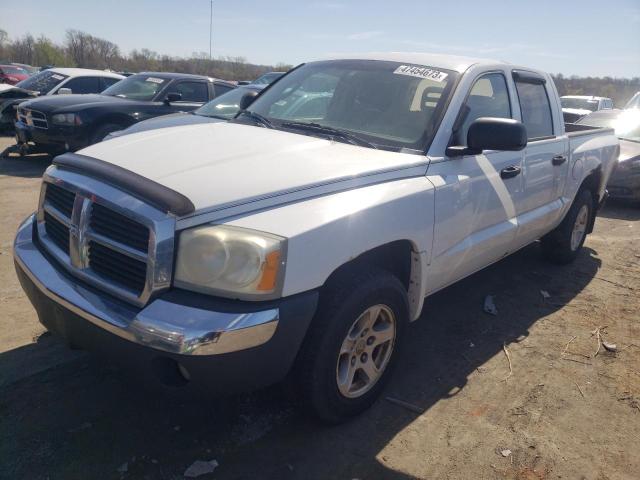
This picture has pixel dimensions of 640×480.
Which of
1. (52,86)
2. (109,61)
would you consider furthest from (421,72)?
(109,61)

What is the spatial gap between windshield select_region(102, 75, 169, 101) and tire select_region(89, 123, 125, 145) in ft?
2.56

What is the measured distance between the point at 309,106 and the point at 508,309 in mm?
2318

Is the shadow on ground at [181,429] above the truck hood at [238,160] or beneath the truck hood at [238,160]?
beneath

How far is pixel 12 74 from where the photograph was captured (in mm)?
24984

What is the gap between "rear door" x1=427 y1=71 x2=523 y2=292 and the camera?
305cm

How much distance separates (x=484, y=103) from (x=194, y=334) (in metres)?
2.65

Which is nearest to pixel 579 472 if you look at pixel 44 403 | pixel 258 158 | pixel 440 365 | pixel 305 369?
pixel 440 365

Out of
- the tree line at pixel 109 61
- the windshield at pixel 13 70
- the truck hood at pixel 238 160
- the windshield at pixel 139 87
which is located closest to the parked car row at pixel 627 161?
the truck hood at pixel 238 160

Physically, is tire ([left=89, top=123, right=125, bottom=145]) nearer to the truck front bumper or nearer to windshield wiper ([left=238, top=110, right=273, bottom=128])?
windshield wiper ([left=238, top=110, right=273, bottom=128])

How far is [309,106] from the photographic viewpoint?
3766mm

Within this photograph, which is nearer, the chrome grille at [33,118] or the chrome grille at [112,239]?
the chrome grille at [112,239]

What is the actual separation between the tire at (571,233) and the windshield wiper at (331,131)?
9.57 feet

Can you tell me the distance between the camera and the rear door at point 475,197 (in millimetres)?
3053

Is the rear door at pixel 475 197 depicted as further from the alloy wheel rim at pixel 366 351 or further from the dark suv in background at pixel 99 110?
the dark suv in background at pixel 99 110
